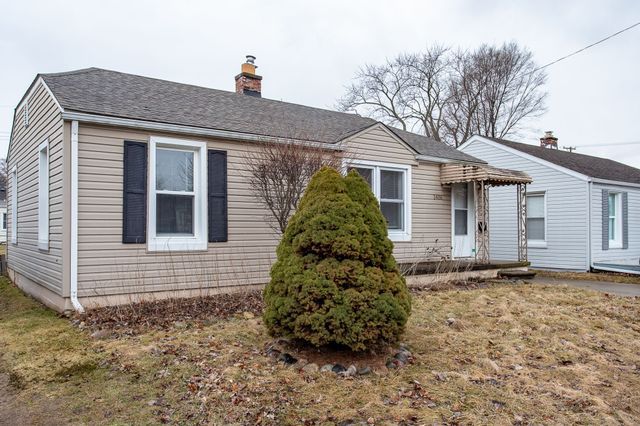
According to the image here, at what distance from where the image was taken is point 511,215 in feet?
47.2

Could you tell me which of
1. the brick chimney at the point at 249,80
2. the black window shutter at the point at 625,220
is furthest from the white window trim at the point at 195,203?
the black window shutter at the point at 625,220

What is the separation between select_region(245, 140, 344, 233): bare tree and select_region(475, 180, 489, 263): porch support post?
5218 mm

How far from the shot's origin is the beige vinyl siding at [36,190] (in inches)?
257

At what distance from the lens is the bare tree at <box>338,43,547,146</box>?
26.2 m

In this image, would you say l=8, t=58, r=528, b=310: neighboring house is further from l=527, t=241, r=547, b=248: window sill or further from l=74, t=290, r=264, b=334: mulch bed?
l=527, t=241, r=547, b=248: window sill

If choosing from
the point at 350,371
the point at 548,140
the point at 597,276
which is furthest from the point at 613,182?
the point at 350,371

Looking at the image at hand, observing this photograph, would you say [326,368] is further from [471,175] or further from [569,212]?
[569,212]

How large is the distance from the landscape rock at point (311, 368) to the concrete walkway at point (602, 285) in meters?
7.58

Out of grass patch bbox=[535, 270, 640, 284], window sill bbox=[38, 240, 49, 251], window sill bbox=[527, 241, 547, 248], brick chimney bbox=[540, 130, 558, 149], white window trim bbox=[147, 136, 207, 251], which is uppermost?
brick chimney bbox=[540, 130, 558, 149]

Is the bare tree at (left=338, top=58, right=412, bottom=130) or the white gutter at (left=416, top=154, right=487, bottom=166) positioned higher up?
the bare tree at (left=338, top=58, right=412, bottom=130)

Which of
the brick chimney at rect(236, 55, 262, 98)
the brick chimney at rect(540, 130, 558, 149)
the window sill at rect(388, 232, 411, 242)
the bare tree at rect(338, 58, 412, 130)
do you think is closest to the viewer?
the window sill at rect(388, 232, 411, 242)

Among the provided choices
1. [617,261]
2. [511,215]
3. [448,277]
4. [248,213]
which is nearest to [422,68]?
[511,215]

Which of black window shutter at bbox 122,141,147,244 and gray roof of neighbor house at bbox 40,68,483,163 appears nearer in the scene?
black window shutter at bbox 122,141,147,244

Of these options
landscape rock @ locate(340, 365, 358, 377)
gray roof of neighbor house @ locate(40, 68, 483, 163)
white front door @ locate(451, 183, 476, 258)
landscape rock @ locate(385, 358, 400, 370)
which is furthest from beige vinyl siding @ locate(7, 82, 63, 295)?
white front door @ locate(451, 183, 476, 258)
